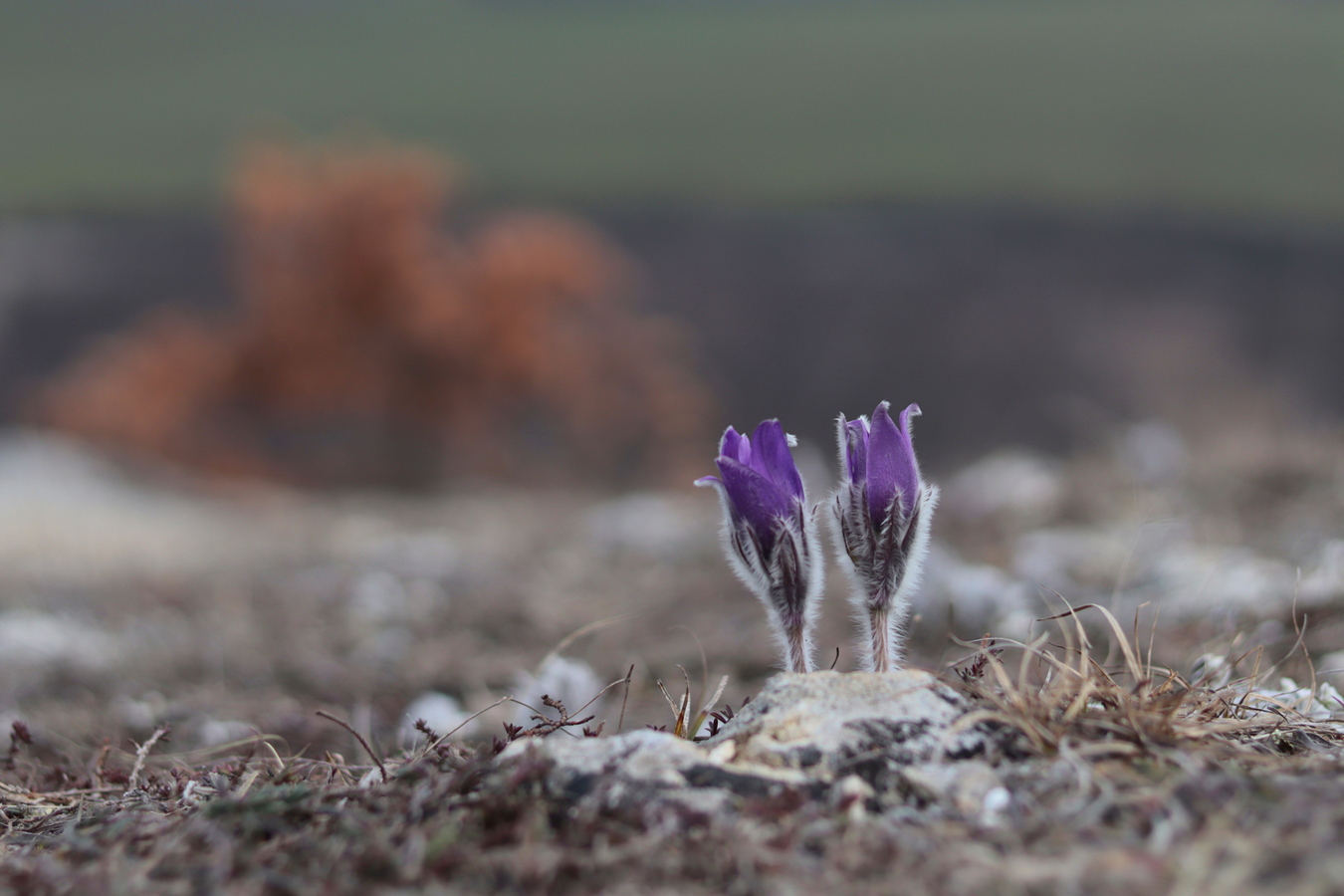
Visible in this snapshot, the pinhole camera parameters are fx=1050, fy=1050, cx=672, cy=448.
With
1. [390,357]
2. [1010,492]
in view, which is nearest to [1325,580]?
[1010,492]

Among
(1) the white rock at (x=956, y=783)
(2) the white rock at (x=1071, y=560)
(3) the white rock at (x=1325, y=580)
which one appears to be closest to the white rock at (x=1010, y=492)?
(2) the white rock at (x=1071, y=560)

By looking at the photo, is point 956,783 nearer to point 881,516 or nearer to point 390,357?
point 881,516

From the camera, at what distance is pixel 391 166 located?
15133 millimetres

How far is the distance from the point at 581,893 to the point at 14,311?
22627 millimetres

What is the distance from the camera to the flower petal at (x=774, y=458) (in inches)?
53.3

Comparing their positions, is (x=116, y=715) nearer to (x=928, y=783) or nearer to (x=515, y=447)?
(x=928, y=783)

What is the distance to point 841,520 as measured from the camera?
1402 millimetres

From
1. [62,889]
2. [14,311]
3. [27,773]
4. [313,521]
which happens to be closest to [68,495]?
[313,521]

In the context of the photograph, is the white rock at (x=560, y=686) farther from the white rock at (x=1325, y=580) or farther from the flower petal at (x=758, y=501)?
the white rock at (x=1325, y=580)

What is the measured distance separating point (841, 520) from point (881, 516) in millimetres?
55

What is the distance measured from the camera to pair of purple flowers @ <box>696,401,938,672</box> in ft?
4.42

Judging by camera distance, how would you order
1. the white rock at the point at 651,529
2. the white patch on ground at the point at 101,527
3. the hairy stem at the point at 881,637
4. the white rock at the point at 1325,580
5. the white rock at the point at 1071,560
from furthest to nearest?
1. the white patch on ground at the point at 101,527
2. the white rock at the point at 651,529
3. the white rock at the point at 1071,560
4. the white rock at the point at 1325,580
5. the hairy stem at the point at 881,637

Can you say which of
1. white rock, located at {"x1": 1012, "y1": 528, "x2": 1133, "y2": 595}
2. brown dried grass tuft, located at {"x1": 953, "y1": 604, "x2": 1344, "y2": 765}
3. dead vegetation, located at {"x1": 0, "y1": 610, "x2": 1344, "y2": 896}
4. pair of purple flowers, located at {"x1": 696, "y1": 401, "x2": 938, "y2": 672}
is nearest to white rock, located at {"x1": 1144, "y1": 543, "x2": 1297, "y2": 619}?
white rock, located at {"x1": 1012, "y1": 528, "x2": 1133, "y2": 595}

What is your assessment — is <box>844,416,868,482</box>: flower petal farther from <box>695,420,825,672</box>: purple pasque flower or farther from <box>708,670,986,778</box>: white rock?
<box>708,670,986,778</box>: white rock
